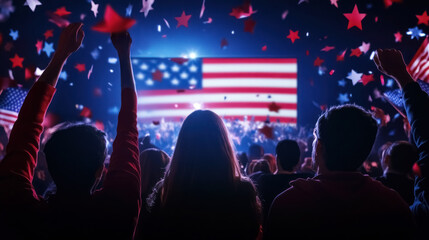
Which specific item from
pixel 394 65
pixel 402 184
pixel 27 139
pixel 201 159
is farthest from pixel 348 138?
pixel 402 184

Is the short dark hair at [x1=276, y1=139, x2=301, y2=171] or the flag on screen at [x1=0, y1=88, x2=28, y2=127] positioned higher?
the flag on screen at [x1=0, y1=88, x2=28, y2=127]

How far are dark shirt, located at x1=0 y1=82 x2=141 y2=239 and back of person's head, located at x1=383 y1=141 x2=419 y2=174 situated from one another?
2028 mm

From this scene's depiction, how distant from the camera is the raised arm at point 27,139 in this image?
0.97 m

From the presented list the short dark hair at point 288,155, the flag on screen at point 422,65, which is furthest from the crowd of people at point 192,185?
the flag on screen at point 422,65

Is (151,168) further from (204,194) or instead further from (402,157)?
(402,157)

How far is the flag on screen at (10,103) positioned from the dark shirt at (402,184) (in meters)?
5.33

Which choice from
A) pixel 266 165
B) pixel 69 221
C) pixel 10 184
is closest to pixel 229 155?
pixel 69 221

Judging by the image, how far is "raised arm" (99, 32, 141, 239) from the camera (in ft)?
3.25

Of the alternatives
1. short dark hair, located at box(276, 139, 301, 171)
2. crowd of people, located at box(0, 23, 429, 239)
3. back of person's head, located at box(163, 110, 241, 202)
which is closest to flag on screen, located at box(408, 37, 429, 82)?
short dark hair, located at box(276, 139, 301, 171)

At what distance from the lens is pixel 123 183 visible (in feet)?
3.31

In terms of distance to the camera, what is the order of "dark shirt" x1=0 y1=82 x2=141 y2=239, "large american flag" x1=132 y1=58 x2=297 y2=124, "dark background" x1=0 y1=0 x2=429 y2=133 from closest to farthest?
1. "dark shirt" x1=0 y1=82 x2=141 y2=239
2. "dark background" x1=0 y1=0 x2=429 y2=133
3. "large american flag" x1=132 y1=58 x2=297 y2=124

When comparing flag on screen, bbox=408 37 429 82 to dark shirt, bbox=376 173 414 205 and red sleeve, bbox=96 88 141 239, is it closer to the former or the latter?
dark shirt, bbox=376 173 414 205

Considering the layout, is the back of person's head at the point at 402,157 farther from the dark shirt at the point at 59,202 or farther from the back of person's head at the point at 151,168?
the dark shirt at the point at 59,202

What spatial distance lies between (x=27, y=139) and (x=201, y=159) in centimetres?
63
